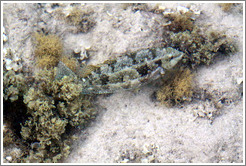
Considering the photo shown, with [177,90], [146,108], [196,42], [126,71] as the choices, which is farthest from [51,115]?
[196,42]

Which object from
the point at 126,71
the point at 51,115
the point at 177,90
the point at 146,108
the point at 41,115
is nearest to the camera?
the point at 41,115

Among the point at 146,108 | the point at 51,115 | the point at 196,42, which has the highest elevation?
the point at 196,42

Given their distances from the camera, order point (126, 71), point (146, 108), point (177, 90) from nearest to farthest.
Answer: point (126, 71), point (177, 90), point (146, 108)

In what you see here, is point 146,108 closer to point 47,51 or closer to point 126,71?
point 126,71

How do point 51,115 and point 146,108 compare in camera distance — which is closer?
point 51,115

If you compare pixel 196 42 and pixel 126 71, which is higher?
pixel 196 42

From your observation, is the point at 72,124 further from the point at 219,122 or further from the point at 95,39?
the point at 219,122

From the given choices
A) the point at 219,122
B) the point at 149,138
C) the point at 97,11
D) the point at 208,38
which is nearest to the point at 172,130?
the point at 149,138
